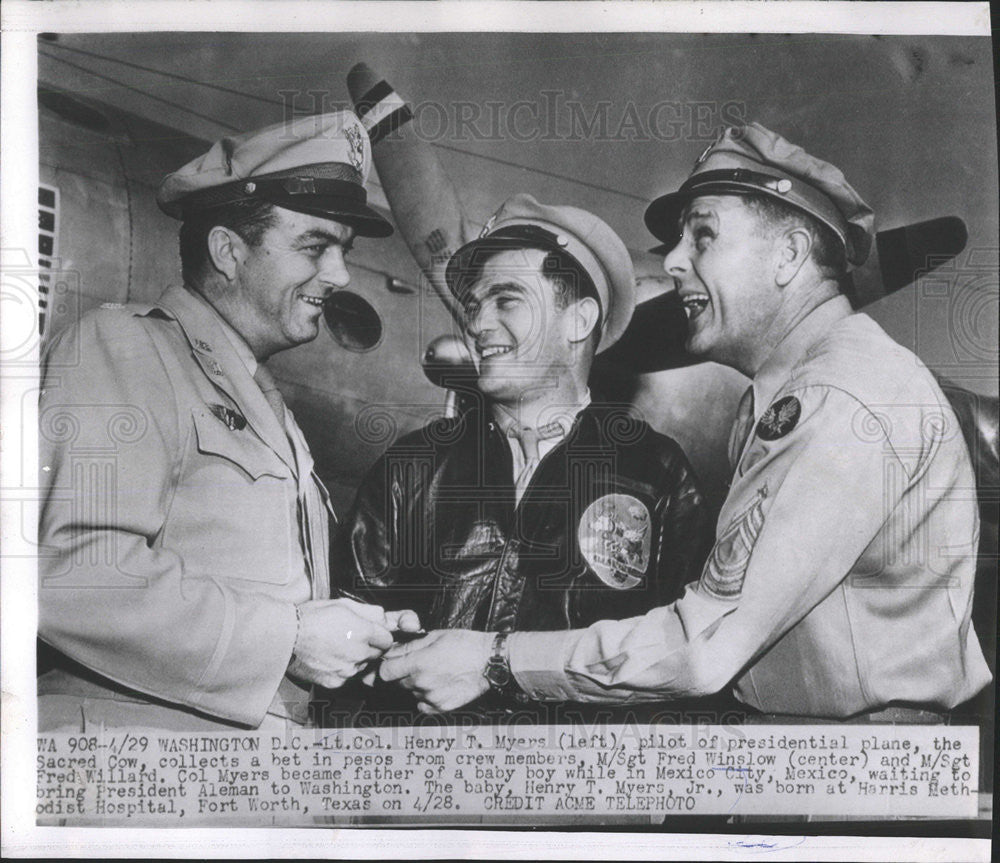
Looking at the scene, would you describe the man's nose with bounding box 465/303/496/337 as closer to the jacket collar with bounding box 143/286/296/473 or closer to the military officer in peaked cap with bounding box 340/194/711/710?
the military officer in peaked cap with bounding box 340/194/711/710

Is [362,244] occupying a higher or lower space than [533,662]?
higher

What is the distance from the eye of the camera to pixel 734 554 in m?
3.33

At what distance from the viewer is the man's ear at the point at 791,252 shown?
3.44 meters

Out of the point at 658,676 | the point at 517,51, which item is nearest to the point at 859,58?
the point at 517,51

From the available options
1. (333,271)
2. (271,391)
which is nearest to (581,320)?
(333,271)

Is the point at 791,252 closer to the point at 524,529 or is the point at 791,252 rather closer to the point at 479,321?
the point at 479,321

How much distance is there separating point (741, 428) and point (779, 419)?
0.13 metres

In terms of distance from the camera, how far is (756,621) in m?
3.30

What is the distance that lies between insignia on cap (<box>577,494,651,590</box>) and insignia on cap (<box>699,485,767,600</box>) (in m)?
0.23

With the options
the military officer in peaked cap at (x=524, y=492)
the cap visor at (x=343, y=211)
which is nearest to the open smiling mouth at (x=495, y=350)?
the military officer in peaked cap at (x=524, y=492)

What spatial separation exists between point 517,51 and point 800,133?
1.04m

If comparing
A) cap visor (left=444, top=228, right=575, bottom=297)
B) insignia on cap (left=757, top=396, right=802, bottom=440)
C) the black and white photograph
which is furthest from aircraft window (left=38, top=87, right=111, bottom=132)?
insignia on cap (left=757, top=396, right=802, bottom=440)

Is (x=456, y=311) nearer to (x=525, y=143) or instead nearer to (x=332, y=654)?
(x=525, y=143)

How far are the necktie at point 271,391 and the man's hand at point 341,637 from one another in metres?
0.66
